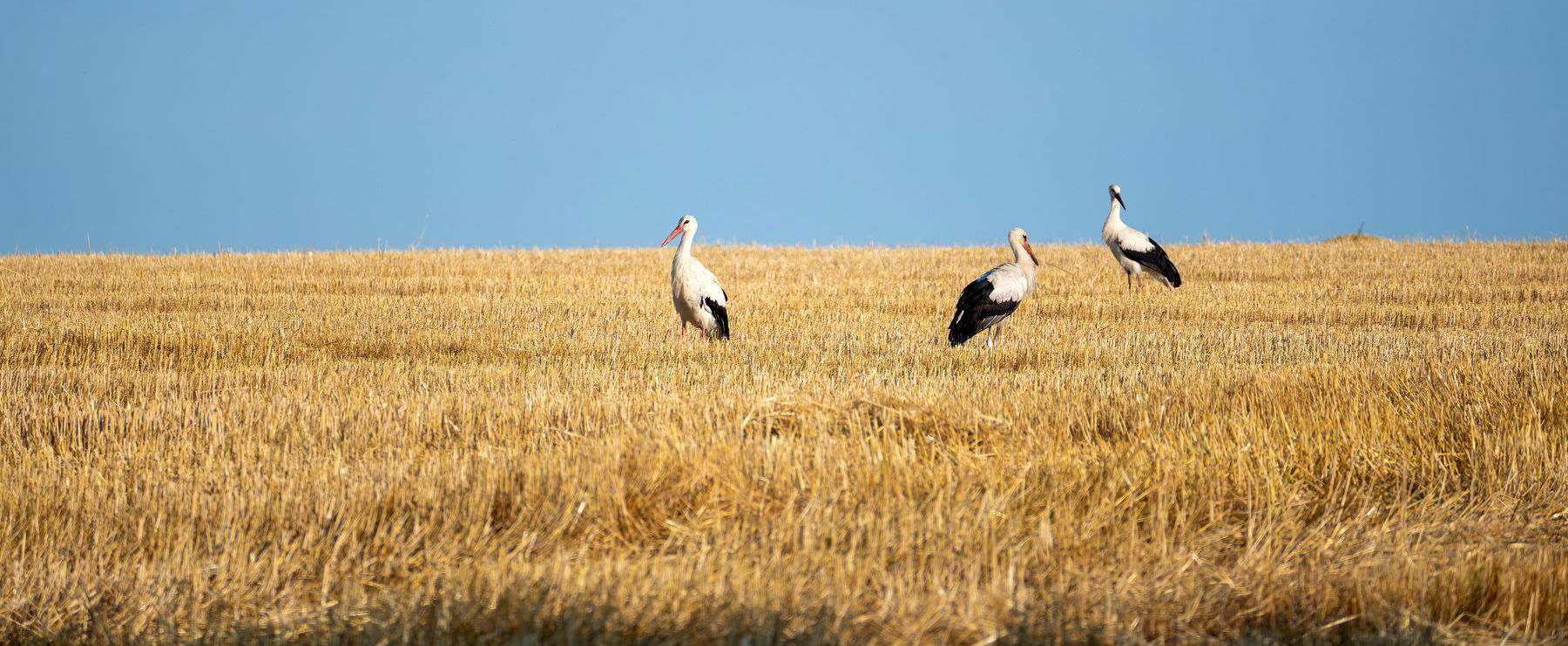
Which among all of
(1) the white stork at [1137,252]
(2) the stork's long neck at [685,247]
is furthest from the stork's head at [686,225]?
(1) the white stork at [1137,252]

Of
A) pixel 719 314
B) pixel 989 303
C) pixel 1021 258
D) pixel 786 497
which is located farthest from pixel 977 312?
pixel 786 497

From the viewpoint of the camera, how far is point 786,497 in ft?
14.6

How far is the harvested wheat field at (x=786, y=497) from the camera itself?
11.0 ft

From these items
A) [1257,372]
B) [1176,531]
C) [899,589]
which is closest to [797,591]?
[899,589]

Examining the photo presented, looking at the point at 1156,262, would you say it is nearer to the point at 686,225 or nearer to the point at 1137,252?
the point at 1137,252

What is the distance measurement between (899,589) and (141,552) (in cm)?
255

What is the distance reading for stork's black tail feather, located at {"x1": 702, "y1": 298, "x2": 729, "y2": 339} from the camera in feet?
37.0

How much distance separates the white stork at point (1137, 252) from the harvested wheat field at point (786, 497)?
27.2 ft

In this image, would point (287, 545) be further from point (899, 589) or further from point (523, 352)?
point (523, 352)

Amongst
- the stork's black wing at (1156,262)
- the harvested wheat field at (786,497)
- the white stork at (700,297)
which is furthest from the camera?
the stork's black wing at (1156,262)

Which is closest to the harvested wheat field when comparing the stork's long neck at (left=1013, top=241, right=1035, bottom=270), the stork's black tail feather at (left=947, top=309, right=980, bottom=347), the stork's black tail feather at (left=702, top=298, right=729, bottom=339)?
the stork's black tail feather at (left=947, top=309, right=980, bottom=347)

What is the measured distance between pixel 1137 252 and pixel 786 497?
15.2 metres

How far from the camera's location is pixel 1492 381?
263 inches

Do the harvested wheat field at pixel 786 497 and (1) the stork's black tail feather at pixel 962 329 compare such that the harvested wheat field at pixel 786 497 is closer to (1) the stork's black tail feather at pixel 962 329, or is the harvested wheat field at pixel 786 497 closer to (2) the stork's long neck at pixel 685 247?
(1) the stork's black tail feather at pixel 962 329
